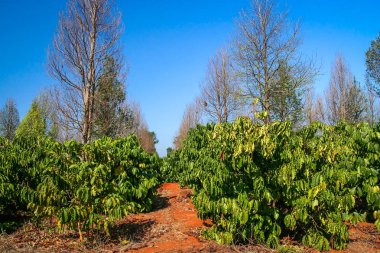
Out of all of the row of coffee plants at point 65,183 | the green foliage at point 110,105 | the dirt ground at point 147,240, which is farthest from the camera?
the green foliage at point 110,105

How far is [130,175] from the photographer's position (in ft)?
24.9

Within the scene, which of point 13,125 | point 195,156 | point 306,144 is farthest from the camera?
point 13,125

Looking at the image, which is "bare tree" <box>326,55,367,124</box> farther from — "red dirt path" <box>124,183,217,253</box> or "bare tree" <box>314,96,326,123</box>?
"red dirt path" <box>124,183,217,253</box>

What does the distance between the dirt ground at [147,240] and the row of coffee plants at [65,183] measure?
0.30 metres

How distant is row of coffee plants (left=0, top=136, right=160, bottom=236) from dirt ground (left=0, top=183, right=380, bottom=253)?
296 millimetres

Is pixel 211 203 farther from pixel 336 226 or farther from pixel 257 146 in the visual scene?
pixel 336 226

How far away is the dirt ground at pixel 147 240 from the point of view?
484 centimetres

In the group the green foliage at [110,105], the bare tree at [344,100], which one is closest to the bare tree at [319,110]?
the bare tree at [344,100]

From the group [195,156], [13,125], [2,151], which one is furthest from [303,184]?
[13,125]

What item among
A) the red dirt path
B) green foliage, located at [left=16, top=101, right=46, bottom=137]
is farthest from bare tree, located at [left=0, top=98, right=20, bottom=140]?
the red dirt path

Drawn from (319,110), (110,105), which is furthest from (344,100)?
(110,105)

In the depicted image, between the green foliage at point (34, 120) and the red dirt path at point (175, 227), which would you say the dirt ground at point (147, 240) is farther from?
the green foliage at point (34, 120)

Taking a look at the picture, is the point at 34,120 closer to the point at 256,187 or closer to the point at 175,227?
the point at 175,227

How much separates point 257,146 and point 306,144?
898 millimetres
